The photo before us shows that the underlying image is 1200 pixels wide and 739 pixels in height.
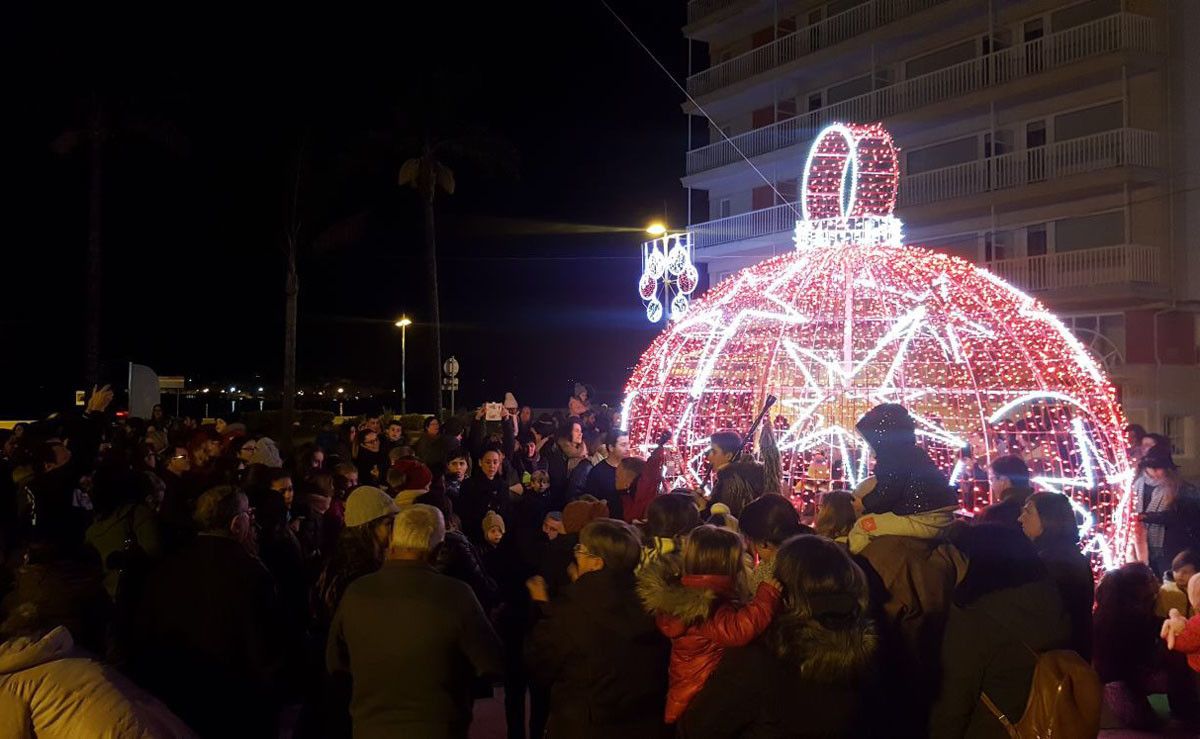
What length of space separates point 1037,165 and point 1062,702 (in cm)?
2159

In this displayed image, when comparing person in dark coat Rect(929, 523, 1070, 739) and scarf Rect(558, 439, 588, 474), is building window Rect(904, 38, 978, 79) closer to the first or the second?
scarf Rect(558, 439, 588, 474)

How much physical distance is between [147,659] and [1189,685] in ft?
20.3

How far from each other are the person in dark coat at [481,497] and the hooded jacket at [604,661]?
4.09 meters

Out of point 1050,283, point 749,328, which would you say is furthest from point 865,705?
point 1050,283

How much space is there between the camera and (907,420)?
4.84 metres

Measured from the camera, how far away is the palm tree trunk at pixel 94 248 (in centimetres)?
2541

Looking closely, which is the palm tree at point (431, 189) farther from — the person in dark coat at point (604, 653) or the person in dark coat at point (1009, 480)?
the person in dark coat at point (604, 653)

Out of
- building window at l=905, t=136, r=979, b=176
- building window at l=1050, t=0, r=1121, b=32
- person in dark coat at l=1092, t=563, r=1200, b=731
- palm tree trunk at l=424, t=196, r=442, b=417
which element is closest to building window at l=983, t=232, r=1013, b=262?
building window at l=905, t=136, r=979, b=176

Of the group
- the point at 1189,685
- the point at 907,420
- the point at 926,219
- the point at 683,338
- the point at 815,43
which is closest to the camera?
the point at 907,420

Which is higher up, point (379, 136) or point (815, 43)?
point (815, 43)

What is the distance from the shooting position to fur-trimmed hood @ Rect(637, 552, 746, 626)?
12.2 feet

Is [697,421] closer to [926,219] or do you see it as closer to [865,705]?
[865,705]

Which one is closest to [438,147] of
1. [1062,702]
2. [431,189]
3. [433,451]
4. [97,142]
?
[431,189]

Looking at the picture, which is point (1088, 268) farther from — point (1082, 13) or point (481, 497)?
point (481, 497)
